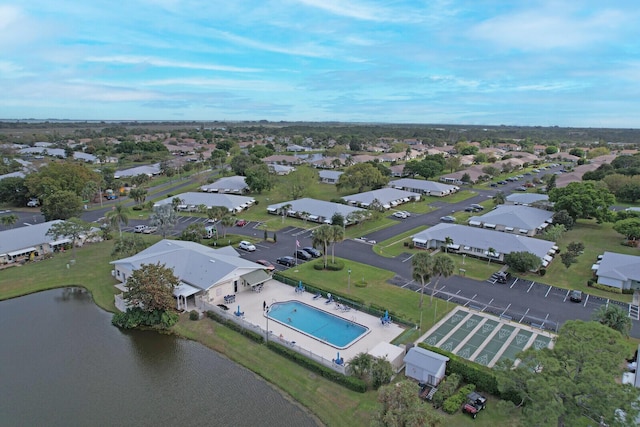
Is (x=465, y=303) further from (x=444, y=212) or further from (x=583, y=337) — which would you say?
(x=444, y=212)

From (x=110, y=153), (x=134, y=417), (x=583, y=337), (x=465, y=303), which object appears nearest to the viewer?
(x=583, y=337)

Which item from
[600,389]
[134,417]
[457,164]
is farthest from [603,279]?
[457,164]

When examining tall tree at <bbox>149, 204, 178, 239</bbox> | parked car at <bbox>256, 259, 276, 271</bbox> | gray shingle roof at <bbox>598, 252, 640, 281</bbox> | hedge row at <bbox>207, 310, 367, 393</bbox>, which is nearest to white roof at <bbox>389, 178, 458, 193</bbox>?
gray shingle roof at <bbox>598, 252, 640, 281</bbox>

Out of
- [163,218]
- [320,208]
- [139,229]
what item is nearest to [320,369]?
[163,218]

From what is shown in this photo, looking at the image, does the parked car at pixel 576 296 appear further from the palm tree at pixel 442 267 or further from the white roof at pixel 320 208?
the white roof at pixel 320 208

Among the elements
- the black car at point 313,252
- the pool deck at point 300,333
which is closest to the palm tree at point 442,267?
the pool deck at point 300,333
